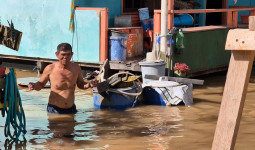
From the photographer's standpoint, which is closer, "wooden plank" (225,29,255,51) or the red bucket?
"wooden plank" (225,29,255,51)

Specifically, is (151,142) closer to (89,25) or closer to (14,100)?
(14,100)

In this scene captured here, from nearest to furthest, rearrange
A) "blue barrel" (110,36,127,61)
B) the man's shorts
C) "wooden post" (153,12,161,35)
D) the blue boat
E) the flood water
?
the flood water < the man's shorts < the blue boat < "wooden post" (153,12,161,35) < "blue barrel" (110,36,127,61)

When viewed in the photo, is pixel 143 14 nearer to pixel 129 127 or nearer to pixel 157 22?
pixel 157 22

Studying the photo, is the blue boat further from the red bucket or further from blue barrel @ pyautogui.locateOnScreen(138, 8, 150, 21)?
the red bucket

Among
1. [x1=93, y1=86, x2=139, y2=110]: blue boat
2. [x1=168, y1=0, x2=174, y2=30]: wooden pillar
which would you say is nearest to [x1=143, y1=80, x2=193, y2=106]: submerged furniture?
[x1=93, y1=86, x2=139, y2=110]: blue boat

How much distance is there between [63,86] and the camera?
27.5 feet

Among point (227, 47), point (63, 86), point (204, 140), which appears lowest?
point (204, 140)

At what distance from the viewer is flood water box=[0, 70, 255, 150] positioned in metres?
7.11

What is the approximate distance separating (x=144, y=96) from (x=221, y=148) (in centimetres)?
621

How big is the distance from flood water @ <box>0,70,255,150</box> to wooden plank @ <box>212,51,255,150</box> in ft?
10.3

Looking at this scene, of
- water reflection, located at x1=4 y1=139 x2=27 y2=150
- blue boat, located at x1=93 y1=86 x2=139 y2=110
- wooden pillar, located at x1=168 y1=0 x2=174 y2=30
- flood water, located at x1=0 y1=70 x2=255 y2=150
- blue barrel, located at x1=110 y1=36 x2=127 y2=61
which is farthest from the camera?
blue barrel, located at x1=110 y1=36 x2=127 y2=61

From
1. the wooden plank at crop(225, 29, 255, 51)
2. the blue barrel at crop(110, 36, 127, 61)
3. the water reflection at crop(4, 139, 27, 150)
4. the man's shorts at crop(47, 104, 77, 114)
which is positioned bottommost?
the water reflection at crop(4, 139, 27, 150)

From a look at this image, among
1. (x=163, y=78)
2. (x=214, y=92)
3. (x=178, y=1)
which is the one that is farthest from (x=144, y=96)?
(x=178, y=1)

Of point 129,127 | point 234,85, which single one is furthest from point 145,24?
point 234,85
